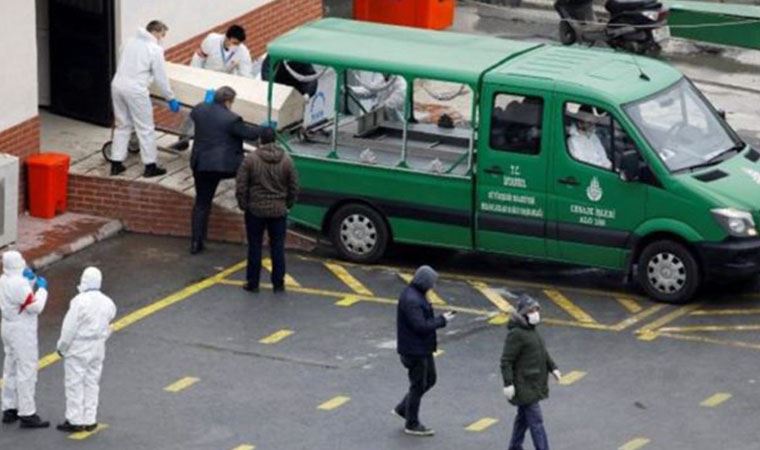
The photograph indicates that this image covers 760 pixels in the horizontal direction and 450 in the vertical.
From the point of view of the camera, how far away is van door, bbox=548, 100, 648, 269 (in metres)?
20.8

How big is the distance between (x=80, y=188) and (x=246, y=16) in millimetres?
4730

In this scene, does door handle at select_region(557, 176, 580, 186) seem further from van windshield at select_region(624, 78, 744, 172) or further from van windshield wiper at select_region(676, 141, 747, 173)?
van windshield wiper at select_region(676, 141, 747, 173)

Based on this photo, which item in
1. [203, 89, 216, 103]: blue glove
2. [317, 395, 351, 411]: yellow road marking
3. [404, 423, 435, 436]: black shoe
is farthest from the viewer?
[203, 89, 216, 103]: blue glove

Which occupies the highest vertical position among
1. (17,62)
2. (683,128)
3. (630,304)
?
(17,62)

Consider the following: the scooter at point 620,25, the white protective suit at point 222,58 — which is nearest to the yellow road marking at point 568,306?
the white protective suit at point 222,58

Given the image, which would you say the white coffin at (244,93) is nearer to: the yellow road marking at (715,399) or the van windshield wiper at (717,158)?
the van windshield wiper at (717,158)

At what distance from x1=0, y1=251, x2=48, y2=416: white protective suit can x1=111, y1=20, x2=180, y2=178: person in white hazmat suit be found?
18.5 ft

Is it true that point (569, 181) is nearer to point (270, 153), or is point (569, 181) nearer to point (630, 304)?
point (630, 304)

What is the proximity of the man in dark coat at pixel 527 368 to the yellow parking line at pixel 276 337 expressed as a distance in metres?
3.57

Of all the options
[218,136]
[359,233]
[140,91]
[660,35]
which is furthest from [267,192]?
[660,35]

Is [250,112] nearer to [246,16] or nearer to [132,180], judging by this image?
[132,180]

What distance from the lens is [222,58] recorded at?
2438 centimetres

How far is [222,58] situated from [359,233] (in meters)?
3.33

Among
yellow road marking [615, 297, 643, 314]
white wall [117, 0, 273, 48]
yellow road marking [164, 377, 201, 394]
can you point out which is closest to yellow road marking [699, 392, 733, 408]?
yellow road marking [615, 297, 643, 314]
